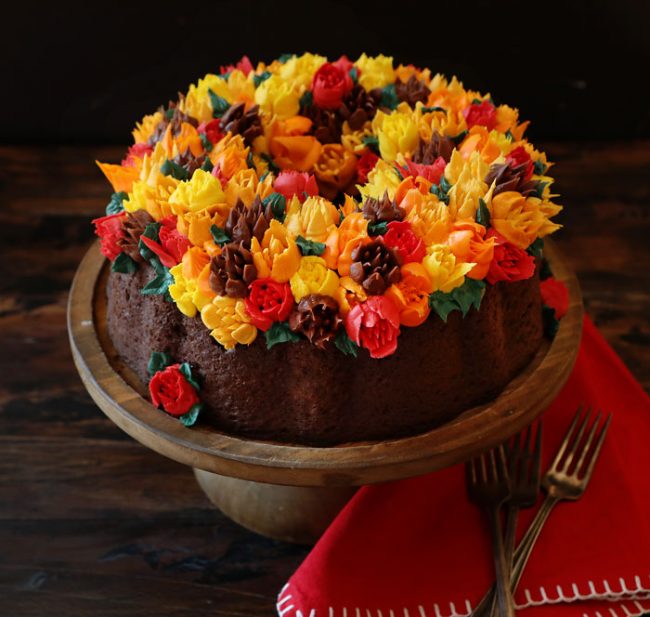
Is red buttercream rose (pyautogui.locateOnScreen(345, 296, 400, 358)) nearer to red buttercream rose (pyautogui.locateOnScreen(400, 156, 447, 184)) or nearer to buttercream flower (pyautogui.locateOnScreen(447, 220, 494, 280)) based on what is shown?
buttercream flower (pyautogui.locateOnScreen(447, 220, 494, 280))

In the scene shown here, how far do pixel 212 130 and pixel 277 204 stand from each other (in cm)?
36

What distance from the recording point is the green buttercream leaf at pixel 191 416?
1627 millimetres

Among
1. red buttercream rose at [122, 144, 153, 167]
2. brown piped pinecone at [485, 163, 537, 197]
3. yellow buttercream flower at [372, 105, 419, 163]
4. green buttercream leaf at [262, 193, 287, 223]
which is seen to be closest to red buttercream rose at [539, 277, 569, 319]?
brown piped pinecone at [485, 163, 537, 197]

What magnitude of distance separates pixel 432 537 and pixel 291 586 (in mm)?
293

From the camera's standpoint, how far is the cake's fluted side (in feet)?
5.23

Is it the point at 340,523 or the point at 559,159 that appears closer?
the point at 340,523

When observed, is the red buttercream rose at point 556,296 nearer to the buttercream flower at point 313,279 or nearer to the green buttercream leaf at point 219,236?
the buttercream flower at point 313,279

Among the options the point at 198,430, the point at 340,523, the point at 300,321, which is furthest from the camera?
the point at 340,523

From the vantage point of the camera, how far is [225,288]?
154 centimetres

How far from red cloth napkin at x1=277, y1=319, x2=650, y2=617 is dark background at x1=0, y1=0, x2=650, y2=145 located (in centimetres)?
164

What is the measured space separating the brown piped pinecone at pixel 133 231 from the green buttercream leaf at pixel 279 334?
1.02 feet

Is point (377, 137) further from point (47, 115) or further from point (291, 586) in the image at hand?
point (47, 115)

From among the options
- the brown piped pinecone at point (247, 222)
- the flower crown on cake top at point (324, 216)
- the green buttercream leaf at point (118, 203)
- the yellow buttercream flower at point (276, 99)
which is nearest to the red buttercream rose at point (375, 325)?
the flower crown on cake top at point (324, 216)

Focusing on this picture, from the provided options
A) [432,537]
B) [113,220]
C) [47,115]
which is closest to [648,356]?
[432,537]
